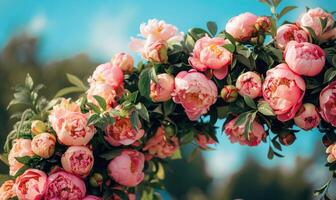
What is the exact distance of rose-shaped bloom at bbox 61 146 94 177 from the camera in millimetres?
1692

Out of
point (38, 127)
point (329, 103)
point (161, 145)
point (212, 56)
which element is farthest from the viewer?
point (161, 145)

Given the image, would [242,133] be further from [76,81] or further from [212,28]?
[76,81]

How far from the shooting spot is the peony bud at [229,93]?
167cm

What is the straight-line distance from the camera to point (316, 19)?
1.74 m

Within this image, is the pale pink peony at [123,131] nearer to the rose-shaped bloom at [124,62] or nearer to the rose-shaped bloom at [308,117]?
the rose-shaped bloom at [124,62]

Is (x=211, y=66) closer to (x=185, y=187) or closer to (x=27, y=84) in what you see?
(x=27, y=84)

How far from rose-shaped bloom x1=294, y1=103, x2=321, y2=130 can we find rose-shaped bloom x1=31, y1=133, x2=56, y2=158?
678 mm

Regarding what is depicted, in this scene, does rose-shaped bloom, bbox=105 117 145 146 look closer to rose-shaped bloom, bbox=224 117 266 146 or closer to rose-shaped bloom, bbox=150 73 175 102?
rose-shaped bloom, bbox=150 73 175 102

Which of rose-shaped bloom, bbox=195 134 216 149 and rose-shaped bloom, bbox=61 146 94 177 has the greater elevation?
rose-shaped bloom, bbox=61 146 94 177

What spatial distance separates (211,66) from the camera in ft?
5.54

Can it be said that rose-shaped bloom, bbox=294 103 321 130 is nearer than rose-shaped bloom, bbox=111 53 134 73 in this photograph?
Yes

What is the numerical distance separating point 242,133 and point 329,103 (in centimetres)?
25

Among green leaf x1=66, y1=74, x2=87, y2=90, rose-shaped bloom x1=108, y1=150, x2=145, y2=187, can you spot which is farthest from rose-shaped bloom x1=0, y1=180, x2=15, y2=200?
green leaf x1=66, y1=74, x2=87, y2=90

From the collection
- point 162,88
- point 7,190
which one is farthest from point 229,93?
point 7,190
